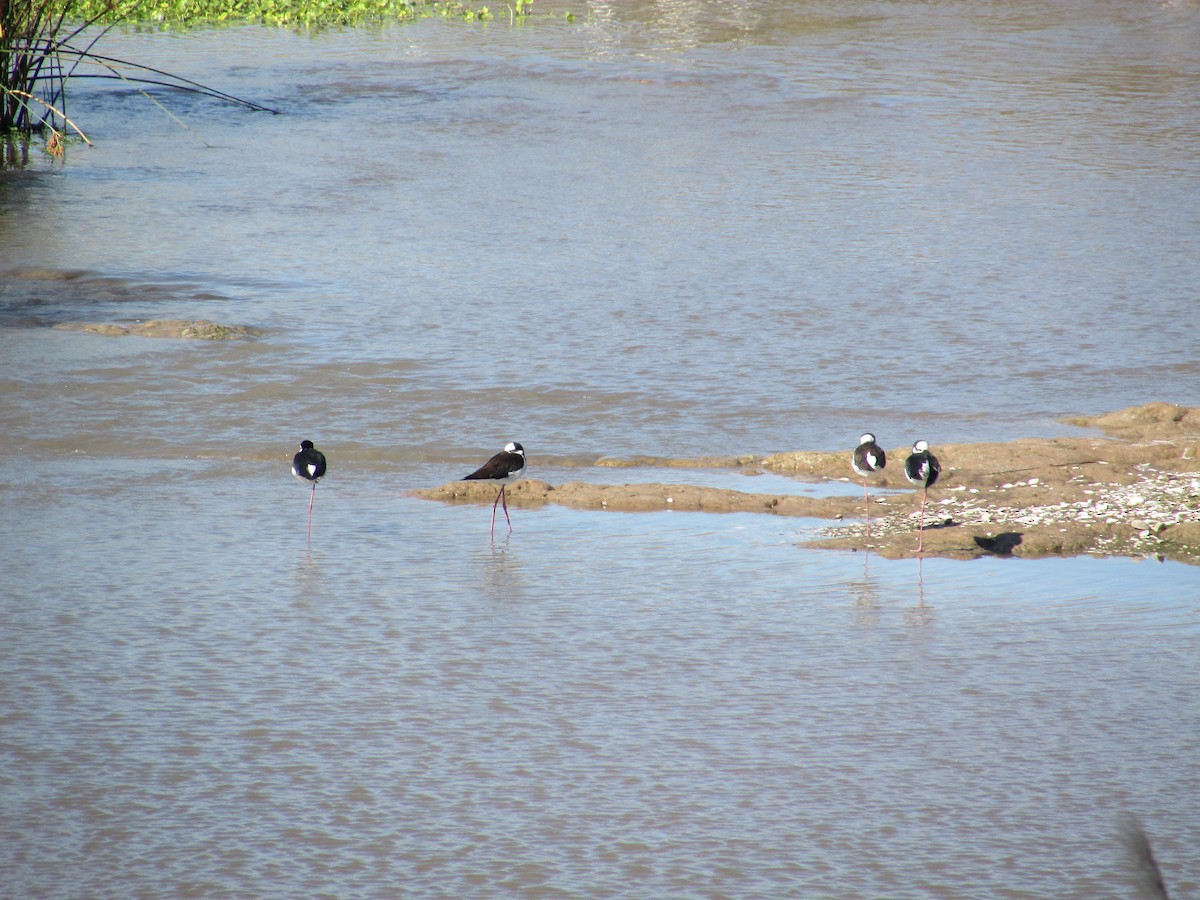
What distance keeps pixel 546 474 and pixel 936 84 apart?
15291mm

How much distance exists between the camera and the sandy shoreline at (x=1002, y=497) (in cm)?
684

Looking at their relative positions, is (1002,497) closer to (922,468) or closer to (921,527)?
(922,468)

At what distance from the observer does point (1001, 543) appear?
684cm

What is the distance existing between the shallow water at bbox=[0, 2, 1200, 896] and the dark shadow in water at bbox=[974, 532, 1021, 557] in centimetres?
10

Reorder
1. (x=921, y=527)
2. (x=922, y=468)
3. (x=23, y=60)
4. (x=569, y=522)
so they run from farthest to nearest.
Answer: (x=23, y=60) < (x=569, y=522) < (x=922, y=468) < (x=921, y=527)

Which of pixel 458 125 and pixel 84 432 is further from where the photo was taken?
pixel 458 125

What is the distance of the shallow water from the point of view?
14.1 feet

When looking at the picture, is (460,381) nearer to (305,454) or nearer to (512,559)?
(305,454)

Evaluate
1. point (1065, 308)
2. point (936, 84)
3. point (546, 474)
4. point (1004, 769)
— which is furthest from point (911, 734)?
point (936, 84)

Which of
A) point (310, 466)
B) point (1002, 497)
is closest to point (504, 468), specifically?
point (310, 466)

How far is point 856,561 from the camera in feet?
21.9

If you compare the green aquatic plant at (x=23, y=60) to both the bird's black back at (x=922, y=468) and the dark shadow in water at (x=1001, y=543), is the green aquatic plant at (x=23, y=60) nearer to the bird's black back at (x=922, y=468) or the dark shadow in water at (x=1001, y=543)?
the bird's black back at (x=922, y=468)

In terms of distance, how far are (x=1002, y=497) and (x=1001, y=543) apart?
2.17ft

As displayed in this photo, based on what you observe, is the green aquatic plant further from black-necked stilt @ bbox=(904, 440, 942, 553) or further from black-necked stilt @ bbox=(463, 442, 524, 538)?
black-necked stilt @ bbox=(904, 440, 942, 553)
